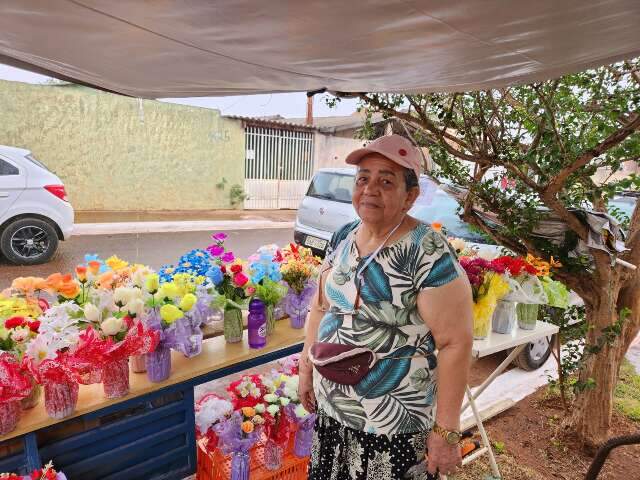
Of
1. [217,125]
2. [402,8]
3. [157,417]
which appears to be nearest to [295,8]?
[402,8]

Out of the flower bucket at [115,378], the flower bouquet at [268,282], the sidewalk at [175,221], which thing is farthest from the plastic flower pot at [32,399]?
the sidewalk at [175,221]

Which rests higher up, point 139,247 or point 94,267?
point 94,267

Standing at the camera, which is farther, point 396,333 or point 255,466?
point 255,466

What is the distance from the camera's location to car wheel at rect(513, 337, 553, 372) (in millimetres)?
3988

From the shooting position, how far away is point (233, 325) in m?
2.16

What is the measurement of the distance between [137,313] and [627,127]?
2435 mm

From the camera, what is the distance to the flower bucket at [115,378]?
62.5 inches

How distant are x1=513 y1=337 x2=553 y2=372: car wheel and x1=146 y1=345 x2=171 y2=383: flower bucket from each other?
334cm

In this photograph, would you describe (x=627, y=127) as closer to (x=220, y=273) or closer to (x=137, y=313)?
(x=220, y=273)

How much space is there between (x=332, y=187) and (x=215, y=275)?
4.40 meters

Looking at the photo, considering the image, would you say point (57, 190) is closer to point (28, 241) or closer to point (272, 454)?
point (28, 241)

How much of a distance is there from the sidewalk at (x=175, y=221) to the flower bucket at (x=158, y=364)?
8.02 metres

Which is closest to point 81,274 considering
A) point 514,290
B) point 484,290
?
point 484,290

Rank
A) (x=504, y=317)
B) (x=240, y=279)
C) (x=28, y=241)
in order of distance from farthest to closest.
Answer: (x=28, y=241) → (x=504, y=317) → (x=240, y=279)
